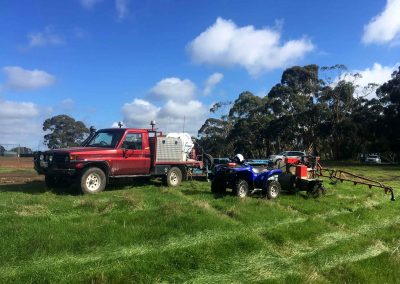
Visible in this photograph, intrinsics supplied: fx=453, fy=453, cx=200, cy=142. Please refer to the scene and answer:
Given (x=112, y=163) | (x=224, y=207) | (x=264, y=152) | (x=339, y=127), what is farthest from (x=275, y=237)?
(x=264, y=152)

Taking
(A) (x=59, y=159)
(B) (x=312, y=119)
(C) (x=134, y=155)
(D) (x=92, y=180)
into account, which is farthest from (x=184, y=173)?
(B) (x=312, y=119)

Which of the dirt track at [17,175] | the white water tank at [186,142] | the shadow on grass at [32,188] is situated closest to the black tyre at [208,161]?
the white water tank at [186,142]

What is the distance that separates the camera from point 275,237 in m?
9.46

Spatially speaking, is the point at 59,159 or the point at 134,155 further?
the point at 134,155

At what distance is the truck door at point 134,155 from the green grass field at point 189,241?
1.97 m

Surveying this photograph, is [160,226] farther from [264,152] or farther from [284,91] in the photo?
[264,152]

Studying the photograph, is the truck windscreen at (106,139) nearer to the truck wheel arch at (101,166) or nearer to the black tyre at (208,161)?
the truck wheel arch at (101,166)

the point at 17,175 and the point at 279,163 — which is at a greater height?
the point at 279,163

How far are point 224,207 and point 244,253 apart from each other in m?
3.17

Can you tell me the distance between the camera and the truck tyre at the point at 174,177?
1585cm

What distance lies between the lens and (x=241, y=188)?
13.4m

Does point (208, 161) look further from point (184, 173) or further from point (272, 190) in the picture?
point (272, 190)

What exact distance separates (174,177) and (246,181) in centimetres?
330

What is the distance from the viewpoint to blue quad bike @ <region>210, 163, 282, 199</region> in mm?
13562
